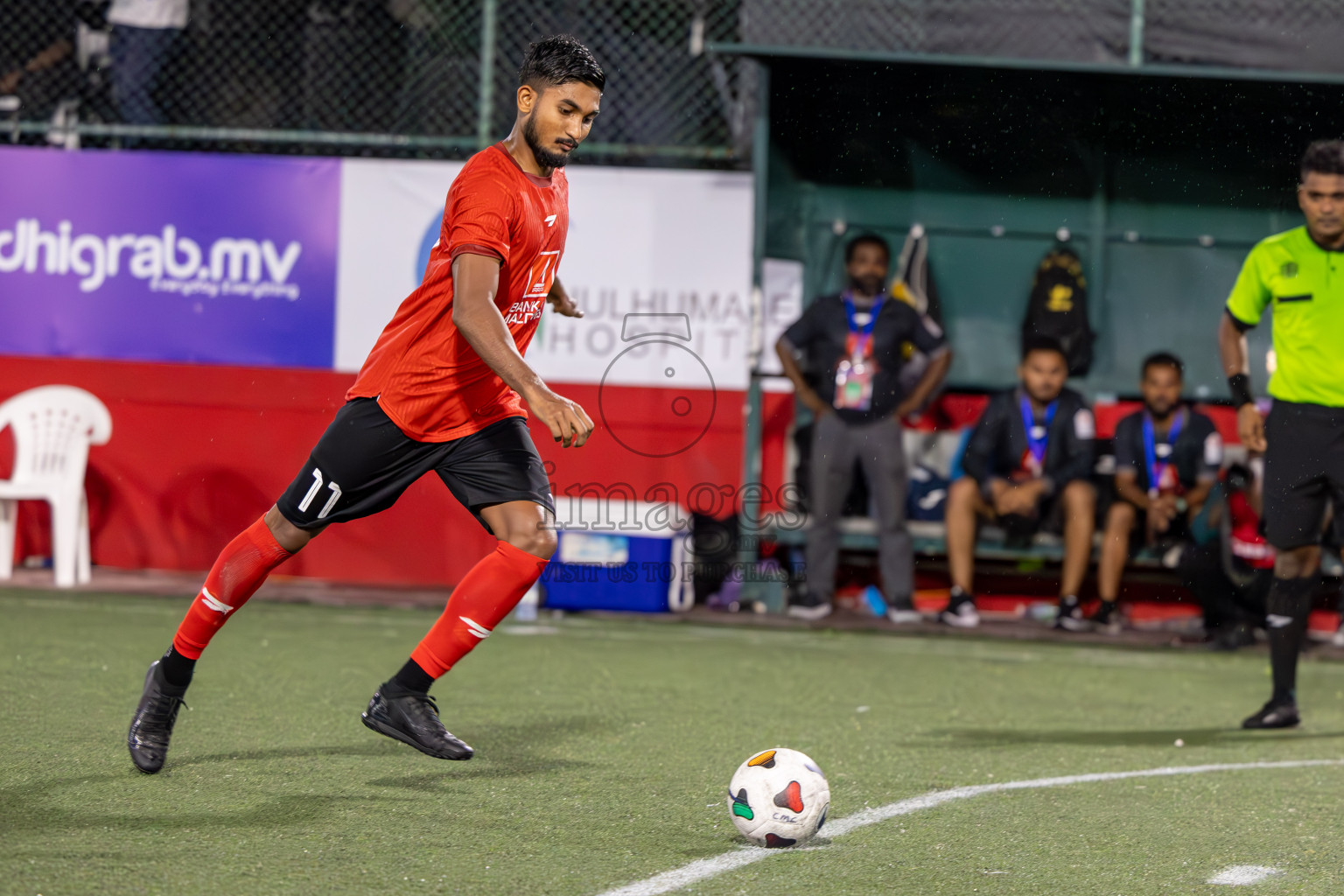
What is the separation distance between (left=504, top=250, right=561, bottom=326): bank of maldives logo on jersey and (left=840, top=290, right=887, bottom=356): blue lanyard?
204 inches

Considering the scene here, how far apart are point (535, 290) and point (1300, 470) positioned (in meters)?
3.17

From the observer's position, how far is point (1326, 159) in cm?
606

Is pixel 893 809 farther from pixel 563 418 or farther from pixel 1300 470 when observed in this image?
pixel 1300 470

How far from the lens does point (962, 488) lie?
31.8 ft

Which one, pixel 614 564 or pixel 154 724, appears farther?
pixel 614 564

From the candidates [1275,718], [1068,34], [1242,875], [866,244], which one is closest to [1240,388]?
[1275,718]

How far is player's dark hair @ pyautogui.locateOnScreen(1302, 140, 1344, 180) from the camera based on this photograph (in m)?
6.04

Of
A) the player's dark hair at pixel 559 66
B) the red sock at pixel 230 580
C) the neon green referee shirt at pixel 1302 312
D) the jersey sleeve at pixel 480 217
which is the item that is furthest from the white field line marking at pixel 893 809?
the player's dark hair at pixel 559 66

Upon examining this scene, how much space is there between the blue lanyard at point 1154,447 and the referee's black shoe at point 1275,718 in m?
3.40

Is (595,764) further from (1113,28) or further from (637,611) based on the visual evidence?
(1113,28)

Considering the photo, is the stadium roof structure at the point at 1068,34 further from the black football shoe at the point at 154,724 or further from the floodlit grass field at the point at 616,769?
the black football shoe at the point at 154,724

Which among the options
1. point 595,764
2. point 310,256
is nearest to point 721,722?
point 595,764

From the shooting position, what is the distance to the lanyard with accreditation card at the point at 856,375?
32.0ft

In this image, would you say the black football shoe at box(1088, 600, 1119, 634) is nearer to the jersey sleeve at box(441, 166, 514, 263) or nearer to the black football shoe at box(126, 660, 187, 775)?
the jersey sleeve at box(441, 166, 514, 263)
